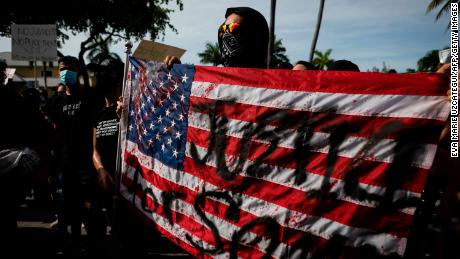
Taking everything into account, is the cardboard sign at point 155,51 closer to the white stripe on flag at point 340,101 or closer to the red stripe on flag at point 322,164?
the white stripe on flag at point 340,101

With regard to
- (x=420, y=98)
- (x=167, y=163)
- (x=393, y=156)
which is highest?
(x=420, y=98)

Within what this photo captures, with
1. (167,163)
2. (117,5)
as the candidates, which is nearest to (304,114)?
(167,163)

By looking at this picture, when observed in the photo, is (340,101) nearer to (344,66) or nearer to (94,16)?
(344,66)

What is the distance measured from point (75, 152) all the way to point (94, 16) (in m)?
17.6

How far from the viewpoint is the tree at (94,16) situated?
17016 mm

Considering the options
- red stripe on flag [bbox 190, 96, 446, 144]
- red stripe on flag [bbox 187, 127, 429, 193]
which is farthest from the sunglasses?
red stripe on flag [bbox 187, 127, 429, 193]

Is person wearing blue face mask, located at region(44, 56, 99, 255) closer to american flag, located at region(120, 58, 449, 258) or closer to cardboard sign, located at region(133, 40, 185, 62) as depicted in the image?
cardboard sign, located at region(133, 40, 185, 62)

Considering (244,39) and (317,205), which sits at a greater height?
(244,39)

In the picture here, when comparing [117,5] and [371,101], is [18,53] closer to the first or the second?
[371,101]

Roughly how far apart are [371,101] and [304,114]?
1.23 ft

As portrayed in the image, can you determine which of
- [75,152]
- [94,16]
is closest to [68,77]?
[75,152]

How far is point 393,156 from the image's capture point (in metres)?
1.76

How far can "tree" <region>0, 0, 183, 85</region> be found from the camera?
55.8 feet

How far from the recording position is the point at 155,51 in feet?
10.9
